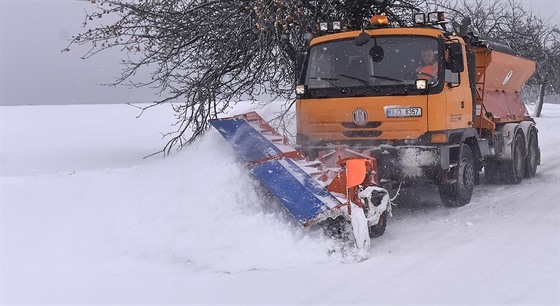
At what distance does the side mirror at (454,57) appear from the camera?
285 inches

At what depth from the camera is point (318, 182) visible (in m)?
5.94

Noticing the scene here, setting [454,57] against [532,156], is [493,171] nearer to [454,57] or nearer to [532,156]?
[532,156]

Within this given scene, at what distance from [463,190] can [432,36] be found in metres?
2.07

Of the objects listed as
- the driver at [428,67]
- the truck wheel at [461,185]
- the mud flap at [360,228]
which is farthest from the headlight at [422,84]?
the mud flap at [360,228]

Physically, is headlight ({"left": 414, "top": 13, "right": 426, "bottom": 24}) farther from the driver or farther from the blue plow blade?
the blue plow blade

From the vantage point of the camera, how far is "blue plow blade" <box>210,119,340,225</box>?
5590mm

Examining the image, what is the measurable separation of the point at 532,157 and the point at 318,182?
22.2 ft

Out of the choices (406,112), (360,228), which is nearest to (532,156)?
(406,112)

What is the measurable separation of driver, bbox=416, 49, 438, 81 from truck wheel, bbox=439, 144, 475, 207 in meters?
1.30

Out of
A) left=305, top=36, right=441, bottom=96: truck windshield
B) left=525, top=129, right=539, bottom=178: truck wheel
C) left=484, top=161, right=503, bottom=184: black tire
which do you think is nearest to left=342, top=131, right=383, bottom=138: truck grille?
left=305, top=36, right=441, bottom=96: truck windshield

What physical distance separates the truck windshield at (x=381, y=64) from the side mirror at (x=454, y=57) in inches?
6.8

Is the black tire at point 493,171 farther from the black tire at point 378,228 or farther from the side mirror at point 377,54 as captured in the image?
the black tire at point 378,228

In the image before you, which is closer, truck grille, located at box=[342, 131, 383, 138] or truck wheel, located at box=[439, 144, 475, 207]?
truck grille, located at box=[342, 131, 383, 138]

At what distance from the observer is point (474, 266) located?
5098 mm
